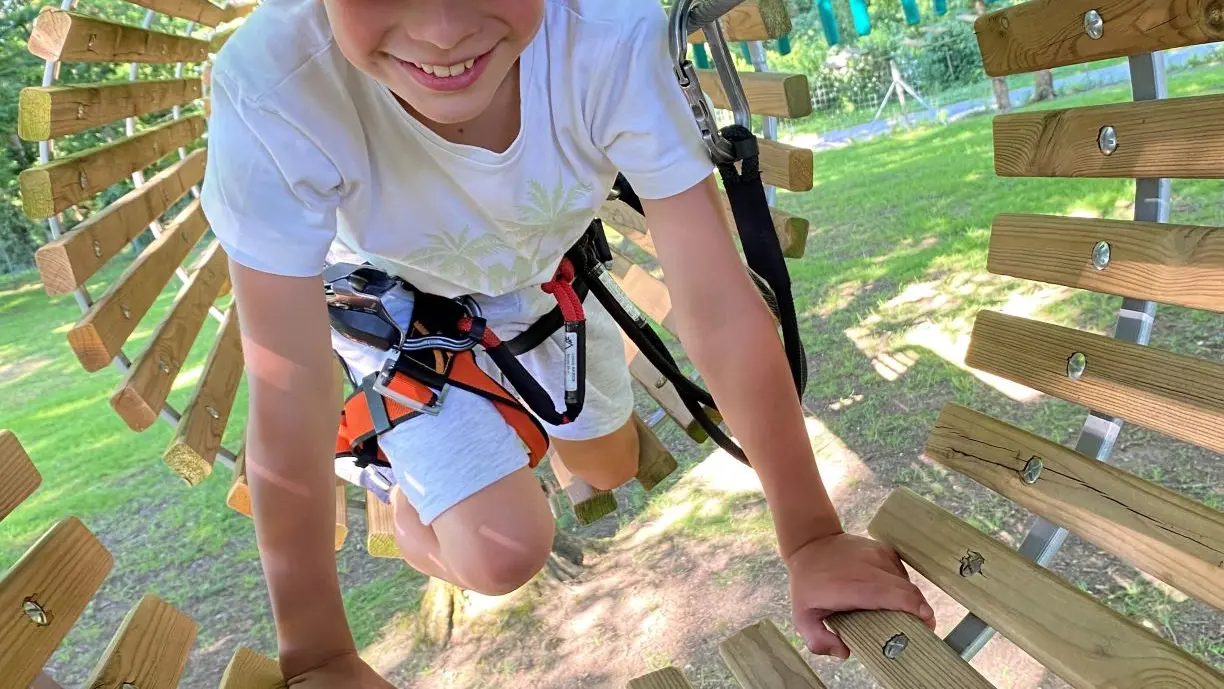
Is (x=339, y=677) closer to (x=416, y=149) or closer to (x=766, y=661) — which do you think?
(x=766, y=661)

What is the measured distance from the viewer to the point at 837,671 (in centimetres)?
253

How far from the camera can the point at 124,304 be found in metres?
2.60

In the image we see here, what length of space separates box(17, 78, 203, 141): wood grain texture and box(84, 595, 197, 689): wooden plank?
5.82 ft

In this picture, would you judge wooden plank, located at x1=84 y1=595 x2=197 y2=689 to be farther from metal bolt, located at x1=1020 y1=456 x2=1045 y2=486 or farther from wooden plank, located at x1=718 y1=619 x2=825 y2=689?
metal bolt, located at x1=1020 y1=456 x2=1045 y2=486

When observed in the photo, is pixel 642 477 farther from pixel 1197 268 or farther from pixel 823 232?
pixel 823 232

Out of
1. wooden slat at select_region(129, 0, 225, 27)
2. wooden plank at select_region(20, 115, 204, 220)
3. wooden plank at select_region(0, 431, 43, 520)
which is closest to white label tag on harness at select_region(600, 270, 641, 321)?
wooden plank at select_region(0, 431, 43, 520)

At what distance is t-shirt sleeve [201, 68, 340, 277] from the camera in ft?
4.27

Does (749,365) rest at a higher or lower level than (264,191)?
lower

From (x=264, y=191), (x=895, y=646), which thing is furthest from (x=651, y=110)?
(x=895, y=646)

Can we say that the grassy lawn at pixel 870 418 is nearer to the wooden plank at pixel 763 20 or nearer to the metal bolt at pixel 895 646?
the metal bolt at pixel 895 646

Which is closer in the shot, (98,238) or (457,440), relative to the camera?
(457,440)

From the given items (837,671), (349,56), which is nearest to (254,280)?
(349,56)

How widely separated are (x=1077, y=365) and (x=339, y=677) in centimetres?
125

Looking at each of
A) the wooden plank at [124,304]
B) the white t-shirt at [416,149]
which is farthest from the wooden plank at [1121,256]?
the wooden plank at [124,304]
